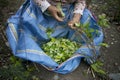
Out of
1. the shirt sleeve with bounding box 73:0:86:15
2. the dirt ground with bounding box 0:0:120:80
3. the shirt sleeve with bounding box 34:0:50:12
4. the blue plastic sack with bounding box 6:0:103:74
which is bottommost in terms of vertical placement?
the dirt ground with bounding box 0:0:120:80

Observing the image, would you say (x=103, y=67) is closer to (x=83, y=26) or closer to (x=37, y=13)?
(x=83, y=26)

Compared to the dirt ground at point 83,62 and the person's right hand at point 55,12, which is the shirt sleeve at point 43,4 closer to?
the person's right hand at point 55,12

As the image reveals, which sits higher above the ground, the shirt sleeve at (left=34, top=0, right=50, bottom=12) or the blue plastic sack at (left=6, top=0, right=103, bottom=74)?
the shirt sleeve at (left=34, top=0, right=50, bottom=12)

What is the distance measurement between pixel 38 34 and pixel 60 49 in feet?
0.75

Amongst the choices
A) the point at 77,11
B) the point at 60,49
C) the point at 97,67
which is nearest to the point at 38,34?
the point at 60,49

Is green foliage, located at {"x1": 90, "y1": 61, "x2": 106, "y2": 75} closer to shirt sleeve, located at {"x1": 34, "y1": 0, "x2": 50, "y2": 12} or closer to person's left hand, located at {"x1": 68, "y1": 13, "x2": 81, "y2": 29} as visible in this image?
person's left hand, located at {"x1": 68, "y1": 13, "x2": 81, "y2": 29}

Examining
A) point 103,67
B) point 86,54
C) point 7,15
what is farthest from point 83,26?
point 7,15

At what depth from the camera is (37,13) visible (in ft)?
8.65

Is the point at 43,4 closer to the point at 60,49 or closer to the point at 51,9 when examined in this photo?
the point at 51,9

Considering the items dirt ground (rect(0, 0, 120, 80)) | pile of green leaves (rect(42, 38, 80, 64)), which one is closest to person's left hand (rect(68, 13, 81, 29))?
pile of green leaves (rect(42, 38, 80, 64))

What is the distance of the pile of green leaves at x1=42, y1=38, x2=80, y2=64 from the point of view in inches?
95.6

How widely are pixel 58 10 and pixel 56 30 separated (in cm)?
23

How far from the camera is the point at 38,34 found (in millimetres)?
2531

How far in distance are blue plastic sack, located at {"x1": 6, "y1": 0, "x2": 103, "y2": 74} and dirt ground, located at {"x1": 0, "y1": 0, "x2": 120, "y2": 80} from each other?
2.8 inches
